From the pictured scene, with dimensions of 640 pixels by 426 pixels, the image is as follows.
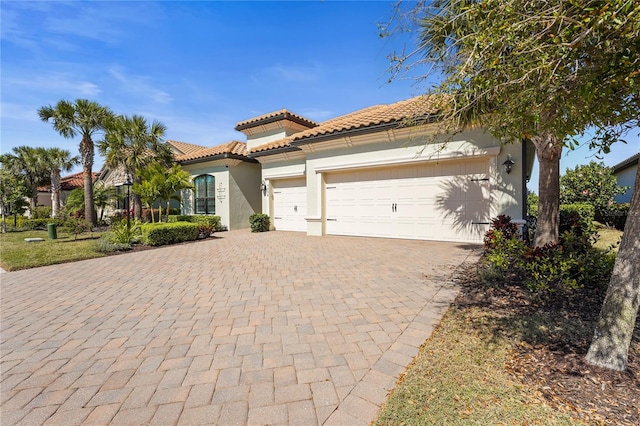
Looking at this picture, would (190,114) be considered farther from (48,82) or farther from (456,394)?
(456,394)

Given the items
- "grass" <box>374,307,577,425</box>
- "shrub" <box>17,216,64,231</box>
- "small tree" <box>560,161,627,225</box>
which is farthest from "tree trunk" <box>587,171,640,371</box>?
"shrub" <box>17,216,64,231</box>

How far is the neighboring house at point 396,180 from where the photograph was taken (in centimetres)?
910

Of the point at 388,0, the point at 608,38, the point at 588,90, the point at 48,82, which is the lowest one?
the point at 588,90

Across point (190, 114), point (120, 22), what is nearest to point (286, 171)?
point (190, 114)

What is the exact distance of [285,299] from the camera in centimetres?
477

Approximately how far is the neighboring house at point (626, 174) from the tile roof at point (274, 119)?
19.6m

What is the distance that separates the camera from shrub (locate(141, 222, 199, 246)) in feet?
35.9

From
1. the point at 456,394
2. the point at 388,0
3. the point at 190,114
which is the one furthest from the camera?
the point at 190,114

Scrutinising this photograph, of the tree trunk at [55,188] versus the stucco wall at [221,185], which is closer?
the stucco wall at [221,185]

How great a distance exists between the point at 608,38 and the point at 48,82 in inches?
468

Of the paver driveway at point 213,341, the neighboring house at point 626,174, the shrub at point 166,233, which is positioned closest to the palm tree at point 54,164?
the shrub at point 166,233

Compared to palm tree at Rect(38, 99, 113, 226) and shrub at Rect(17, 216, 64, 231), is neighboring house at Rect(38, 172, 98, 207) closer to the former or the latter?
shrub at Rect(17, 216, 64, 231)

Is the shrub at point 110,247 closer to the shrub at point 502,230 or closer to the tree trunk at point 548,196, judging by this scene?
the shrub at point 502,230

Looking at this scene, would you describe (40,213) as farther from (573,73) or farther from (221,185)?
(573,73)
